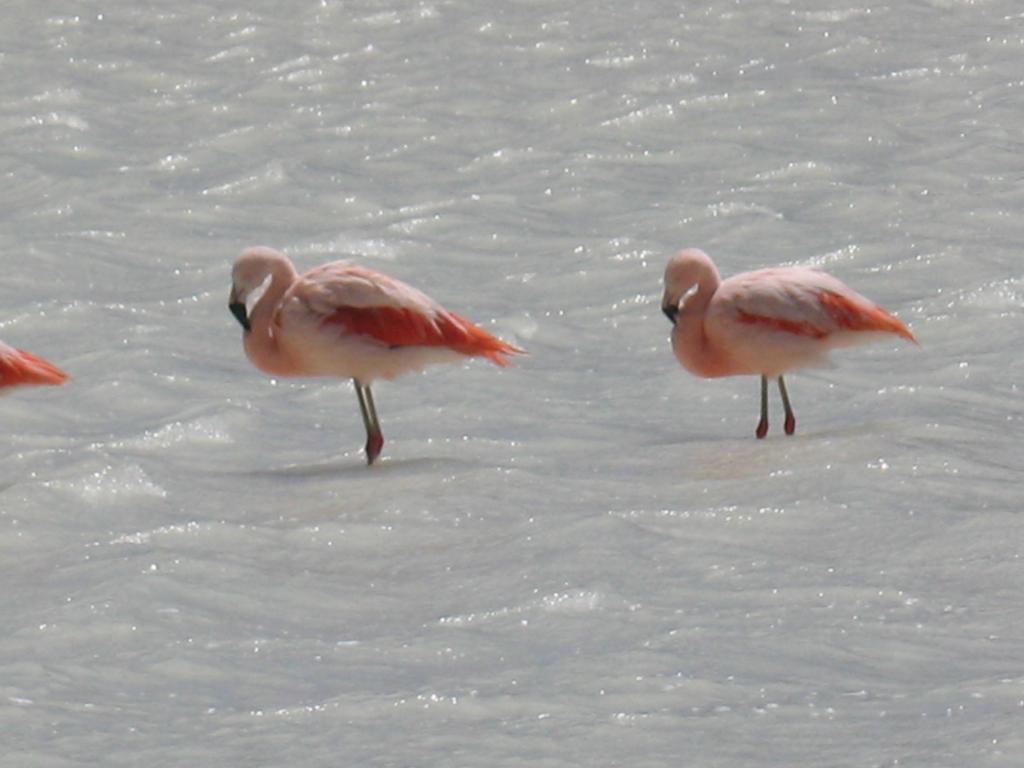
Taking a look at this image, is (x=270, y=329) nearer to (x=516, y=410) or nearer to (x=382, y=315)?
(x=382, y=315)

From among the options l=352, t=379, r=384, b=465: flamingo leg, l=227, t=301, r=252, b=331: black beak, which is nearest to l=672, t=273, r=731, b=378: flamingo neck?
l=352, t=379, r=384, b=465: flamingo leg

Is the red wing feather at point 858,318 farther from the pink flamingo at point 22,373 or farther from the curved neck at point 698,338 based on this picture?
the pink flamingo at point 22,373

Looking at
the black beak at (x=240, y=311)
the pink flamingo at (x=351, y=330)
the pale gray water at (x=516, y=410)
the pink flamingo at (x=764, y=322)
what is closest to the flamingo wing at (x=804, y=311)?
the pink flamingo at (x=764, y=322)

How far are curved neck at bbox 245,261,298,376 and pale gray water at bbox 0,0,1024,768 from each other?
37cm

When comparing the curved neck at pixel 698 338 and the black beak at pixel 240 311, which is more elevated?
the black beak at pixel 240 311

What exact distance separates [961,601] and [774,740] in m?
1.11

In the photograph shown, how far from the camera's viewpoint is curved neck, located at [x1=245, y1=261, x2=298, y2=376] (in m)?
8.30

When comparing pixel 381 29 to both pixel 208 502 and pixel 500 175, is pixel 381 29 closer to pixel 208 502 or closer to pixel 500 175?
pixel 500 175

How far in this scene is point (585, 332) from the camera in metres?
10.4

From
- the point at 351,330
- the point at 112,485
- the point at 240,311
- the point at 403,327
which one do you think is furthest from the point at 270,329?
the point at 112,485

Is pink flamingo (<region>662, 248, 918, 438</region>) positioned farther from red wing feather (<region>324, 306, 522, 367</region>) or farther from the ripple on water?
the ripple on water

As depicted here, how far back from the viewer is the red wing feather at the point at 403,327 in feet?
26.8

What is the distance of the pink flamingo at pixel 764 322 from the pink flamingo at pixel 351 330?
628 mm

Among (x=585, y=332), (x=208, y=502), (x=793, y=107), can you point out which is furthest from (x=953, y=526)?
(x=793, y=107)
